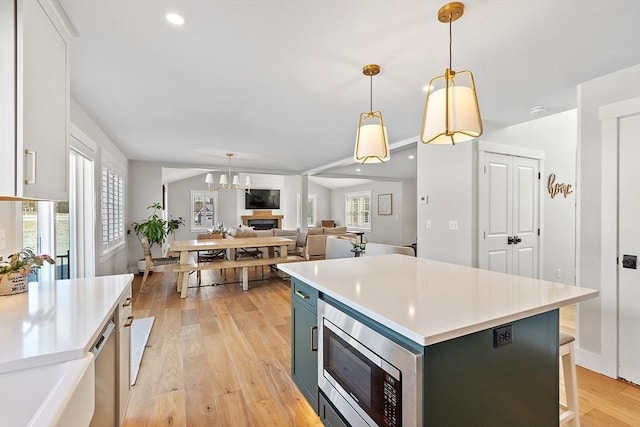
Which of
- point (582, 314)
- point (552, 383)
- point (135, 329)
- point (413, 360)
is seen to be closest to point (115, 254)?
point (135, 329)

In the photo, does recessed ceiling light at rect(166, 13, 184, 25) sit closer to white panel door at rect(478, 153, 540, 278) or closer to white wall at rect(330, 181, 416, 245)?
white panel door at rect(478, 153, 540, 278)

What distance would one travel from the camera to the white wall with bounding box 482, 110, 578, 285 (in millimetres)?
3918

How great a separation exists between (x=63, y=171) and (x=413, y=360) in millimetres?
1947

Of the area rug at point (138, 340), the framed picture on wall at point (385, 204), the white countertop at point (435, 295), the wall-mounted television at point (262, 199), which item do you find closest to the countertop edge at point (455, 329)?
the white countertop at point (435, 295)

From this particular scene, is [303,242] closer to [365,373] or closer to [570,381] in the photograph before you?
[570,381]

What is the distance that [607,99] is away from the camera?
2363 mm

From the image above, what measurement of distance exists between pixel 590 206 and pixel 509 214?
47.4 inches

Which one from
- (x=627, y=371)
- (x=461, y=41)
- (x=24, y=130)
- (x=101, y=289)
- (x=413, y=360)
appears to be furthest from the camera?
(x=627, y=371)

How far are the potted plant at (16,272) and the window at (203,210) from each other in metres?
9.07

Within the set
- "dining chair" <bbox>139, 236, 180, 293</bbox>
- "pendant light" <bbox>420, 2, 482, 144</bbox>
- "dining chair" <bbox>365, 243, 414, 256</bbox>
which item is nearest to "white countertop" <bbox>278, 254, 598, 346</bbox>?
"pendant light" <bbox>420, 2, 482, 144</bbox>

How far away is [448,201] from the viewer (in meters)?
3.70

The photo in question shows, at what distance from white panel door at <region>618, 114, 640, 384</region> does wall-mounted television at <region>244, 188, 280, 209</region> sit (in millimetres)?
9793

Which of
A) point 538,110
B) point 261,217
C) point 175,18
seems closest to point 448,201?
point 538,110

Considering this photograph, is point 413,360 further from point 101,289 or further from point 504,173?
point 504,173
